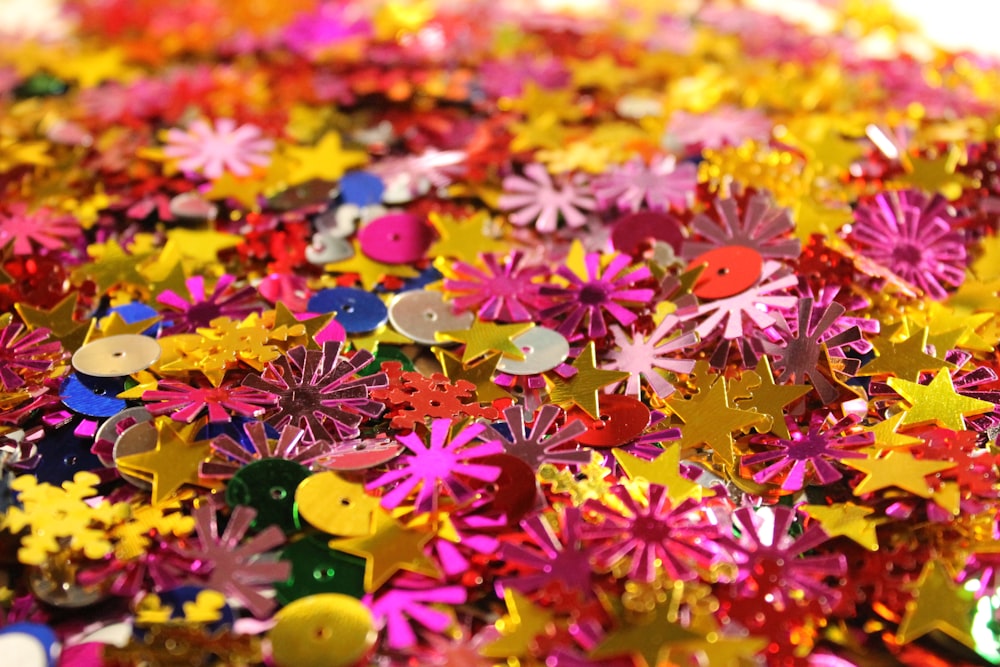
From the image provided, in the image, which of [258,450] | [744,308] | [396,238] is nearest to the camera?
[258,450]

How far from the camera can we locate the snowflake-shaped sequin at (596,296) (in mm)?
842

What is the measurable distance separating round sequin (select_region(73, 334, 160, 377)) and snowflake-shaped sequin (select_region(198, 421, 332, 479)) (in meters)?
0.13

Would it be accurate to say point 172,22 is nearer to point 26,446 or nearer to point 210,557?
point 26,446

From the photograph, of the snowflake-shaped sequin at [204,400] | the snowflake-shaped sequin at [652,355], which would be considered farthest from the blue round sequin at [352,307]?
the snowflake-shaped sequin at [652,355]

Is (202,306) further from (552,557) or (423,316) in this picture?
(552,557)

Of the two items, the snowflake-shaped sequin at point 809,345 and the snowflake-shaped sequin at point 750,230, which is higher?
the snowflake-shaped sequin at point 750,230

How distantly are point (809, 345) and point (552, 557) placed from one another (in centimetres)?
31

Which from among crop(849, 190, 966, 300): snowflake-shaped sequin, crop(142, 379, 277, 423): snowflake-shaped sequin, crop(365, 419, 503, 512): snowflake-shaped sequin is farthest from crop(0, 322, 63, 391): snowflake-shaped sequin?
crop(849, 190, 966, 300): snowflake-shaped sequin

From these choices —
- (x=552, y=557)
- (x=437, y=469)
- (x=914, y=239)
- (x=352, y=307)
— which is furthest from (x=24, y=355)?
(x=914, y=239)

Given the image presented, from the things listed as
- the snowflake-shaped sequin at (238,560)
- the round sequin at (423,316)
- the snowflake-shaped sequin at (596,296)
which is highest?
the snowflake-shaped sequin at (596,296)

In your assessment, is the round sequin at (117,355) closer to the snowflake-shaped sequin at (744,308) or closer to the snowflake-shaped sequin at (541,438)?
the snowflake-shaped sequin at (541,438)

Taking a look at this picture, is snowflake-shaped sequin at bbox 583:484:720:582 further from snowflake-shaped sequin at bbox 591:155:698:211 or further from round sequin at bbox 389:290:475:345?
snowflake-shaped sequin at bbox 591:155:698:211

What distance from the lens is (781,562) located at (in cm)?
65

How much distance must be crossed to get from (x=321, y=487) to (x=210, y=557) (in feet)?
0.31
